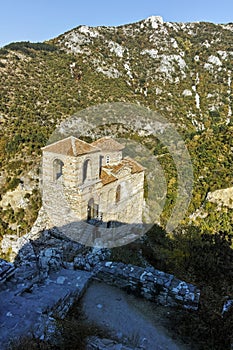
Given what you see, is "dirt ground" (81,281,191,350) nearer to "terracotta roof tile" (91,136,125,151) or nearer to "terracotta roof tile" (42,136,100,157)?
"terracotta roof tile" (42,136,100,157)

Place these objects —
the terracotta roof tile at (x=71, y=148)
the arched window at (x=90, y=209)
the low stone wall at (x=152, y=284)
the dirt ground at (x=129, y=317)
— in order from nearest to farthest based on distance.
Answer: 1. the dirt ground at (x=129, y=317)
2. the low stone wall at (x=152, y=284)
3. the terracotta roof tile at (x=71, y=148)
4. the arched window at (x=90, y=209)

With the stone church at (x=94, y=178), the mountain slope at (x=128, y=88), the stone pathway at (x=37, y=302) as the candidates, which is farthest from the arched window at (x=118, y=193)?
the stone pathway at (x=37, y=302)

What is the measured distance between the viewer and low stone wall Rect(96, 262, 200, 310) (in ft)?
15.9

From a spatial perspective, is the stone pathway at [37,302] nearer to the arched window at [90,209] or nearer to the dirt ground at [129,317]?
the dirt ground at [129,317]

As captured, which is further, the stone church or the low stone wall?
the stone church

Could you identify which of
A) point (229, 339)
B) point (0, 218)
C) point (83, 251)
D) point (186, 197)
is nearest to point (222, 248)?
point (186, 197)

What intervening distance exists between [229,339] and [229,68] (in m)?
49.0

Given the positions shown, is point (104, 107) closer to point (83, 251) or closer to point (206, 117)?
point (206, 117)

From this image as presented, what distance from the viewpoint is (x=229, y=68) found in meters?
45.0

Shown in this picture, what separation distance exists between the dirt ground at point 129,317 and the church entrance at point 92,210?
18.8 ft

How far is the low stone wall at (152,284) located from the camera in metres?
4.84

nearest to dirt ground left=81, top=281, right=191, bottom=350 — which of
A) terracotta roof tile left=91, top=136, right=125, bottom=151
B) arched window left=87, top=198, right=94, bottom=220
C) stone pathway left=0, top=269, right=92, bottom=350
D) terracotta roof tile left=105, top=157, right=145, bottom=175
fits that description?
stone pathway left=0, top=269, right=92, bottom=350

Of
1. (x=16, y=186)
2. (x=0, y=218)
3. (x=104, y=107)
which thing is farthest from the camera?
(x=104, y=107)

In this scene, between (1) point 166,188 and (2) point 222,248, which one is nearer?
(2) point 222,248
